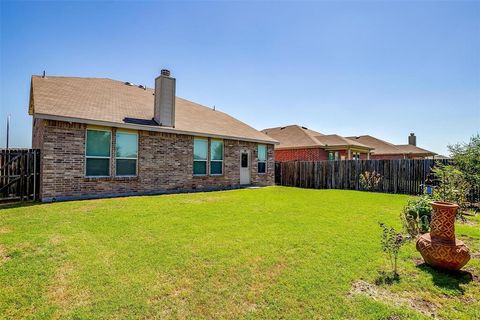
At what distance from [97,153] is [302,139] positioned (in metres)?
17.6

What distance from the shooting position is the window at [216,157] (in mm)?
14461

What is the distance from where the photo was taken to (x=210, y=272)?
3.76m

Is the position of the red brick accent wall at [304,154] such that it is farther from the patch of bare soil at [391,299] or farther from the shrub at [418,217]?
the patch of bare soil at [391,299]

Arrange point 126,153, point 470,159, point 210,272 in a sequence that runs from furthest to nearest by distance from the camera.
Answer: point 126,153 → point 470,159 → point 210,272

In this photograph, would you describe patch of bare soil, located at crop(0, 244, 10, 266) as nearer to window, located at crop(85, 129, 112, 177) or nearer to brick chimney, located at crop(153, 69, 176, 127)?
window, located at crop(85, 129, 112, 177)

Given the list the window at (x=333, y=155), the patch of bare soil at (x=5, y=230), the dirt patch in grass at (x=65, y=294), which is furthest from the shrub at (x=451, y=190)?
the window at (x=333, y=155)

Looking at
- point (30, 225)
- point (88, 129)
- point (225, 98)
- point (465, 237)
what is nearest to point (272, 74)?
point (225, 98)

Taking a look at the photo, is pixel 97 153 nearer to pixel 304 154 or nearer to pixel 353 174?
pixel 353 174

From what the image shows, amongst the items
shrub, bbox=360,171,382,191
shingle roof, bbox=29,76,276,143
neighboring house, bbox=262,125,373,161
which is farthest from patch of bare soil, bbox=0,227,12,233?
neighboring house, bbox=262,125,373,161

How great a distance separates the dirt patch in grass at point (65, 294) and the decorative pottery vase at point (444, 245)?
16.2 feet

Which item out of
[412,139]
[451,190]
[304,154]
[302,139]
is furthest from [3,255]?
[412,139]

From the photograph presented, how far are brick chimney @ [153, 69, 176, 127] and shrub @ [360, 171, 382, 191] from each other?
38.0 feet

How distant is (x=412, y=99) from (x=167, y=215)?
1712cm

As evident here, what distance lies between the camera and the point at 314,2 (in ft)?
31.5
